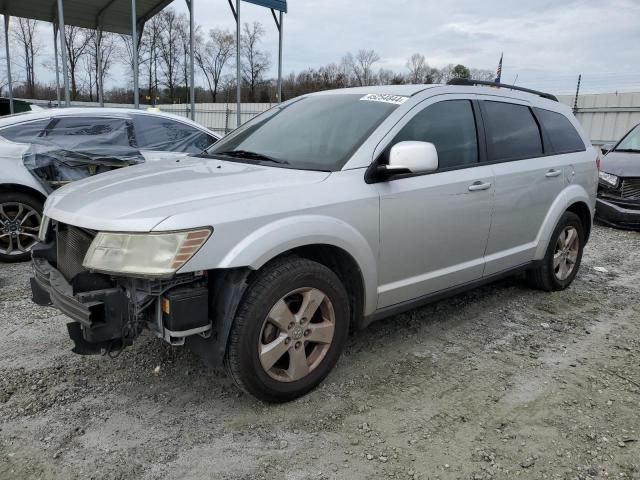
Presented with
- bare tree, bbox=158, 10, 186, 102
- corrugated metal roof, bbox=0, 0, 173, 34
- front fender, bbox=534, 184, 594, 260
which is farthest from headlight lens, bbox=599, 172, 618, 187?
bare tree, bbox=158, 10, 186, 102

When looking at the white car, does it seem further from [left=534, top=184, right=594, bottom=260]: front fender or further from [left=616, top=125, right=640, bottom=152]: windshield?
[left=616, top=125, right=640, bottom=152]: windshield

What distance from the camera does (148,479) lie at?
2271 millimetres

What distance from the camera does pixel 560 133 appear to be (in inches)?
188

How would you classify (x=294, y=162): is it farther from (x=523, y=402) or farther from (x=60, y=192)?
(x=523, y=402)

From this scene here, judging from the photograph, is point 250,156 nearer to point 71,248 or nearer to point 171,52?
point 71,248

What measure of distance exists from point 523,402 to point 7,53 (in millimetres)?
17779

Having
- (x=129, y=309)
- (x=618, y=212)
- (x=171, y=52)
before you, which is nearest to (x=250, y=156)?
(x=129, y=309)

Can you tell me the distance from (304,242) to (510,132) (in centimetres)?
236

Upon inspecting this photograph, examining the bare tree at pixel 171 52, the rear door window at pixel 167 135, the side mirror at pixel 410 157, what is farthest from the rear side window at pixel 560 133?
the bare tree at pixel 171 52

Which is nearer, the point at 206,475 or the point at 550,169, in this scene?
the point at 206,475

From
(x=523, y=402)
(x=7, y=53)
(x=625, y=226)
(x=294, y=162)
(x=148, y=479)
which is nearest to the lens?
(x=148, y=479)

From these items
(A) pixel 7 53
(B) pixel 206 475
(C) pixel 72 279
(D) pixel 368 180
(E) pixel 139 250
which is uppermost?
(A) pixel 7 53

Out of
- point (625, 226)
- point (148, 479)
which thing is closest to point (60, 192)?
point (148, 479)

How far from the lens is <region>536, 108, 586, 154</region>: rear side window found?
4625 mm
